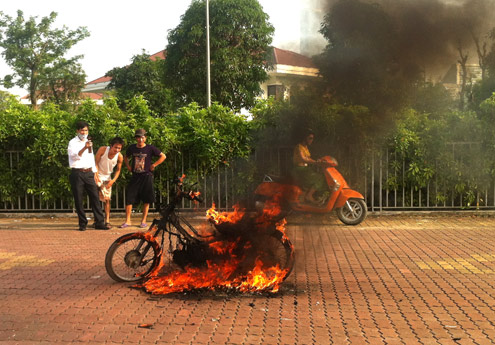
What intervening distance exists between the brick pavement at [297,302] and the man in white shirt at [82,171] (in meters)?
1.71

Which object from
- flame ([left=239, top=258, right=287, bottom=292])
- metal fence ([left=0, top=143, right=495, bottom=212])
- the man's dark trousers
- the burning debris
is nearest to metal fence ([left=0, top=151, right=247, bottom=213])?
metal fence ([left=0, top=143, right=495, bottom=212])

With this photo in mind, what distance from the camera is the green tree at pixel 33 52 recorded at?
111ft

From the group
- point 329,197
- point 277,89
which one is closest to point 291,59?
point 277,89

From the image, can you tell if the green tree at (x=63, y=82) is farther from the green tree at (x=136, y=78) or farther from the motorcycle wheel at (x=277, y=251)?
the motorcycle wheel at (x=277, y=251)

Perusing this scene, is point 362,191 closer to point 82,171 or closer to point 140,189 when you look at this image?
point 140,189

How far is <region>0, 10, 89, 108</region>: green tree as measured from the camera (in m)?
33.8

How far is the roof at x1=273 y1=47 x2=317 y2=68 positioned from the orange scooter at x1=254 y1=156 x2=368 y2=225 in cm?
155

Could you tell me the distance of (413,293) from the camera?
5.72 meters

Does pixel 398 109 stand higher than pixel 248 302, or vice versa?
pixel 398 109

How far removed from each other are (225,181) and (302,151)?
14.8ft

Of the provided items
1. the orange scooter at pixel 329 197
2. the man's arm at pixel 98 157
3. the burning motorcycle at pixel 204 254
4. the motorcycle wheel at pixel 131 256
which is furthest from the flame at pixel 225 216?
the man's arm at pixel 98 157

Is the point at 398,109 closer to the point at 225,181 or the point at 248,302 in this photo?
the point at 248,302

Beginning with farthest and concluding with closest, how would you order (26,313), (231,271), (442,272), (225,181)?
(225,181) < (442,272) < (231,271) < (26,313)

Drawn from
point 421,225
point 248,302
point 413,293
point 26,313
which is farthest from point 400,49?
point 421,225
